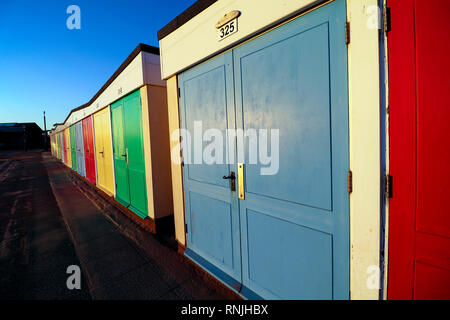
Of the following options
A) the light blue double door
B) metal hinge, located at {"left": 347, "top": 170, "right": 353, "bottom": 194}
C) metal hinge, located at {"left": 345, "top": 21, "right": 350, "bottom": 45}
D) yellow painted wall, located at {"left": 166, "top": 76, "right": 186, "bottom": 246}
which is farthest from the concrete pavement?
metal hinge, located at {"left": 345, "top": 21, "right": 350, "bottom": 45}

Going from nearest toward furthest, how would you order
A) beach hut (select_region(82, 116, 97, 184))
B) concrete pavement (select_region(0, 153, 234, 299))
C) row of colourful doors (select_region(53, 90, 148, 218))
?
concrete pavement (select_region(0, 153, 234, 299)), row of colourful doors (select_region(53, 90, 148, 218)), beach hut (select_region(82, 116, 97, 184))

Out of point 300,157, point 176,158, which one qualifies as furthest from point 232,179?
point 176,158

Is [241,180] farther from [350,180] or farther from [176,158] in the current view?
[176,158]

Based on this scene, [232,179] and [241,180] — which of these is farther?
[232,179]

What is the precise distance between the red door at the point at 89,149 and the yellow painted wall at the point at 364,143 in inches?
329

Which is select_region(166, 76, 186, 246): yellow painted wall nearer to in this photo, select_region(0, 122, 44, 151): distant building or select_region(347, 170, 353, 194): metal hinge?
select_region(347, 170, 353, 194): metal hinge

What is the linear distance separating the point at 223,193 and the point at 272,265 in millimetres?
879

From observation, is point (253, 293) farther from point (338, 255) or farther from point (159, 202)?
point (159, 202)

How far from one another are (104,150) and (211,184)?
5.25 meters

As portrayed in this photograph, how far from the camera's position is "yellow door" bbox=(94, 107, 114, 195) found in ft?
19.5

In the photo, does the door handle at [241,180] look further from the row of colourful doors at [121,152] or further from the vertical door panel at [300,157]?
the row of colourful doors at [121,152]

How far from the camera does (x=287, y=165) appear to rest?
1.72 m

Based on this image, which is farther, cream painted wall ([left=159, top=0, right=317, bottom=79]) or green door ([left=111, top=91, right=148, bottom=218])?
green door ([left=111, top=91, right=148, bottom=218])

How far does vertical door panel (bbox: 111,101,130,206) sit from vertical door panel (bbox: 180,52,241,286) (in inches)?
107
